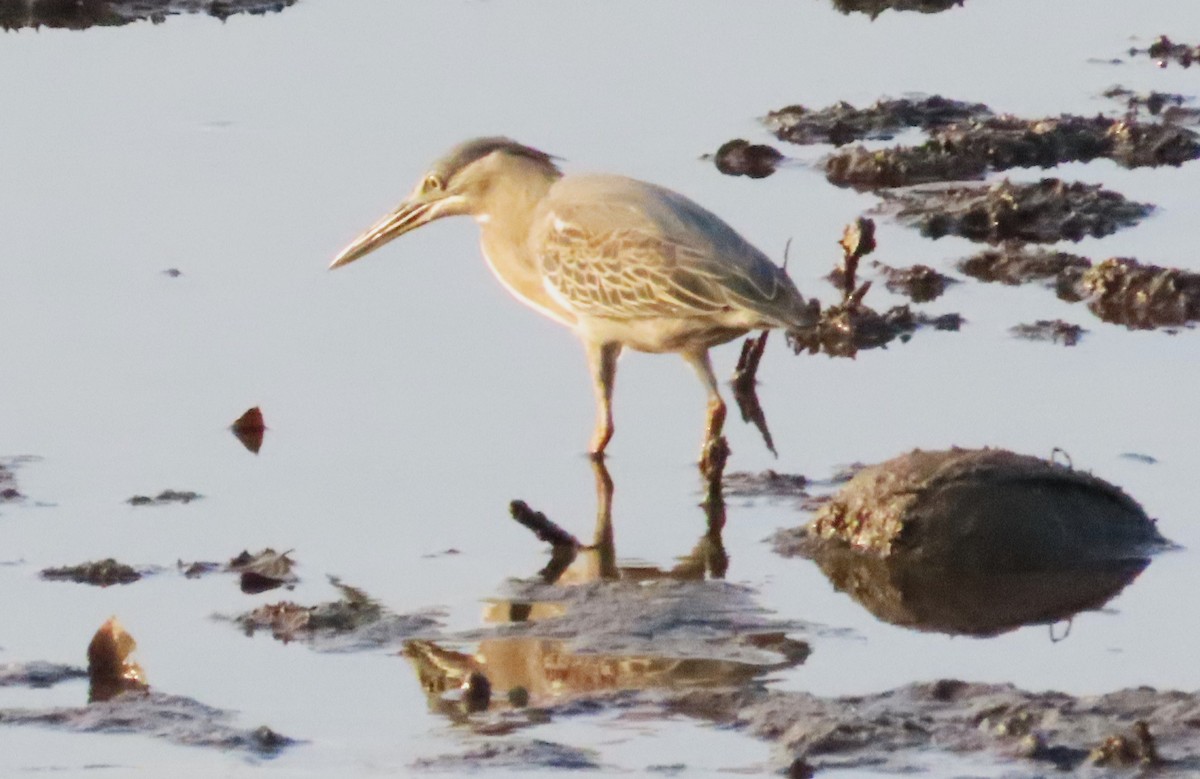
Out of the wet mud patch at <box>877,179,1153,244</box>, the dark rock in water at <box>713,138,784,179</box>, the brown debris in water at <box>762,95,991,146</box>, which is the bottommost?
the wet mud patch at <box>877,179,1153,244</box>

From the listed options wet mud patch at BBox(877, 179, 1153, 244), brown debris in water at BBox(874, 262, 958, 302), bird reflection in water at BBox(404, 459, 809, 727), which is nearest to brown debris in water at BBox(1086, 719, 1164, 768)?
bird reflection in water at BBox(404, 459, 809, 727)

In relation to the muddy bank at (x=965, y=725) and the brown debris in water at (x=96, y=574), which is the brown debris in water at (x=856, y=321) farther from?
the muddy bank at (x=965, y=725)

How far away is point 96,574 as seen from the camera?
8.19 metres

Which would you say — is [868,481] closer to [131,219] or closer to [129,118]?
[131,219]

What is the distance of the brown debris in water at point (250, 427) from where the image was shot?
31.3ft

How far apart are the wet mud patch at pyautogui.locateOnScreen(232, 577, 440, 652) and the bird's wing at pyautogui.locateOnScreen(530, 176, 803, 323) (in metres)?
1.74

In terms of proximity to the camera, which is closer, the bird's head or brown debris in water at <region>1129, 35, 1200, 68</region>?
the bird's head

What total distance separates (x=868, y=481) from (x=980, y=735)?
1.75m

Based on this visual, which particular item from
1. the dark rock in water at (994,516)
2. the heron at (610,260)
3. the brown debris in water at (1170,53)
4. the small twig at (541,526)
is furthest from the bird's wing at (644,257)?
the brown debris in water at (1170,53)

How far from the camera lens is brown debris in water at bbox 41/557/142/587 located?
321 inches

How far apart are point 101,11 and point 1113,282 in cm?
694

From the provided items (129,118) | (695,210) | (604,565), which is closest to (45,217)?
(129,118)

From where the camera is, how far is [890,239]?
39.6ft

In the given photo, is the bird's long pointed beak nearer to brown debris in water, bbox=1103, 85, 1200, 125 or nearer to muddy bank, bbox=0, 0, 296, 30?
brown debris in water, bbox=1103, 85, 1200, 125
